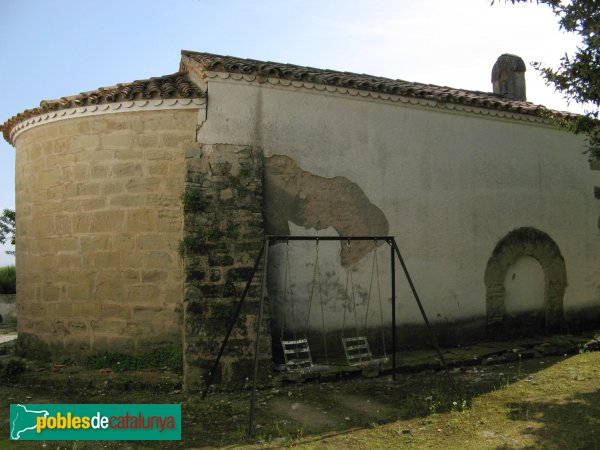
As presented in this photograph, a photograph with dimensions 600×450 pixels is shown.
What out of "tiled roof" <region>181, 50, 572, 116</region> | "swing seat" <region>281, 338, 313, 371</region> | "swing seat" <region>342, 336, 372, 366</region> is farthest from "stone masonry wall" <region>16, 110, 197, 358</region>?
"swing seat" <region>342, 336, 372, 366</region>

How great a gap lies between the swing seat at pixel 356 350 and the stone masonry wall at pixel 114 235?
2357 millimetres

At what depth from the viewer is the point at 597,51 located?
240 inches

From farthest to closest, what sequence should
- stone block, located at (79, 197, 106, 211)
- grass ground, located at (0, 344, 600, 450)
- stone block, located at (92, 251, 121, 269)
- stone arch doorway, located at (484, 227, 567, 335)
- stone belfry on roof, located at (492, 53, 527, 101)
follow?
1. stone belfry on roof, located at (492, 53, 527, 101)
2. stone arch doorway, located at (484, 227, 567, 335)
3. stone block, located at (79, 197, 106, 211)
4. stone block, located at (92, 251, 121, 269)
5. grass ground, located at (0, 344, 600, 450)

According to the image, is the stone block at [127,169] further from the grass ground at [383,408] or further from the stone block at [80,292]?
the grass ground at [383,408]

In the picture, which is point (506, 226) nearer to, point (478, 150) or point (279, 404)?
point (478, 150)

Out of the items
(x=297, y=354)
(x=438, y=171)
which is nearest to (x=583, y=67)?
(x=438, y=171)

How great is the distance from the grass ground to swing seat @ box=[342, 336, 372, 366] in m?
0.47

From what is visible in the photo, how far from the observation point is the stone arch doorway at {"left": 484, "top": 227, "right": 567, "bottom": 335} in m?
8.67

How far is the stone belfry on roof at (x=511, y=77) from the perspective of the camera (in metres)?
12.4

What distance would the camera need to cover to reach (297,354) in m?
6.75

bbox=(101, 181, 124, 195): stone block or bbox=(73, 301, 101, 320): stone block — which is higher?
bbox=(101, 181, 124, 195): stone block

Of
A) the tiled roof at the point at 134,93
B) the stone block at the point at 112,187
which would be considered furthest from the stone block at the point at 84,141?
the stone block at the point at 112,187

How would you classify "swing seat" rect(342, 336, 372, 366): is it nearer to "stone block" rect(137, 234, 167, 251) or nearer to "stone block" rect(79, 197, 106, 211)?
"stone block" rect(137, 234, 167, 251)

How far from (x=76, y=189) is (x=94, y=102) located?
4.12ft
